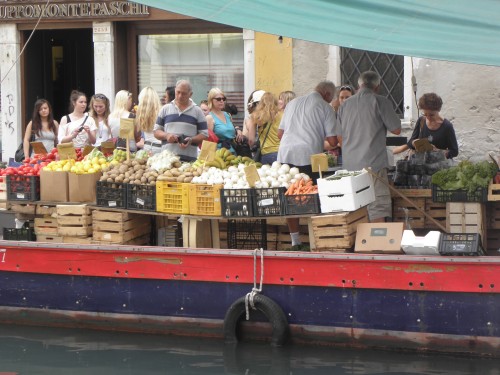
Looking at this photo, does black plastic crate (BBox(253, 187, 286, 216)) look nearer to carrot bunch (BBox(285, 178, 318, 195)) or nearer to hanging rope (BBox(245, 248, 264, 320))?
carrot bunch (BBox(285, 178, 318, 195))

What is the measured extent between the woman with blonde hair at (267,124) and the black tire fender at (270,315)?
3187 millimetres

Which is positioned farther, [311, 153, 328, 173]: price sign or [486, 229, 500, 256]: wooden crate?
[486, 229, 500, 256]: wooden crate

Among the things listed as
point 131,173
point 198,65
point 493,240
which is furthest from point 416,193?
point 198,65

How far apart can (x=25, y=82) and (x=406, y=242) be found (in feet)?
34.9

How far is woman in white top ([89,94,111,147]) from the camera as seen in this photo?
43.3 ft

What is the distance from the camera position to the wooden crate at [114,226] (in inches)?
396

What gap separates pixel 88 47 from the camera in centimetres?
2003

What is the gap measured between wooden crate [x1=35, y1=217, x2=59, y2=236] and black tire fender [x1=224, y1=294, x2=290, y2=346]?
2046 mm

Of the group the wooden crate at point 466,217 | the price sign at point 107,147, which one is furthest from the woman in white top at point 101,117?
the wooden crate at point 466,217

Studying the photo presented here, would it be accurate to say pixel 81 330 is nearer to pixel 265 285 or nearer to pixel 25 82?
pixel 265 285

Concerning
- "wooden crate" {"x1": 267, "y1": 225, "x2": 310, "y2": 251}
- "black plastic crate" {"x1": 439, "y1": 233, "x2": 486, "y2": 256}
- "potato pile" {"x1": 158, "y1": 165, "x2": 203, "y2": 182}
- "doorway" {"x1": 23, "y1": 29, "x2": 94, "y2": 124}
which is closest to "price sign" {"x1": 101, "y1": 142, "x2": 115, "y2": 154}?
"potato pile" {"x1": 158, "y1": 165, "x2": 203, "y2": 182}

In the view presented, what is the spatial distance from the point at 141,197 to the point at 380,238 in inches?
86.9

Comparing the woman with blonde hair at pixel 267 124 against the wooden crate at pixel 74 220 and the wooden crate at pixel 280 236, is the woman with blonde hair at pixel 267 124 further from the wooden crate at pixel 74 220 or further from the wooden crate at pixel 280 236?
the wooden crate at pixel 74 220

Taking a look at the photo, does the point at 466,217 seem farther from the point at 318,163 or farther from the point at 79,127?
the point at 79,127
